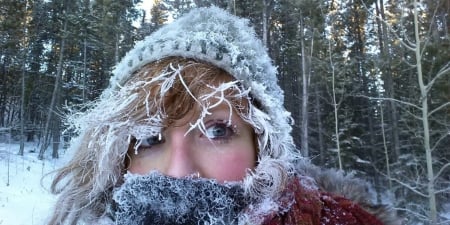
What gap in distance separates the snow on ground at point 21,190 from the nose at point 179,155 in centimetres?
679

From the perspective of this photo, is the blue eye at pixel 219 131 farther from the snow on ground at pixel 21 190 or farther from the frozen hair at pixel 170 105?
the snow on ground at pixel 21 190

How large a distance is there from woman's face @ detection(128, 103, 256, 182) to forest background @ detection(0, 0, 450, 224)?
17.4m

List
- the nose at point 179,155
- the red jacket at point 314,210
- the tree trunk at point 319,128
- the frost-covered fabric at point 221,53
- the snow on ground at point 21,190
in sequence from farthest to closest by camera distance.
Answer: the tree trunk at point 319,128 → the snow on ground at point 21,190 → the frost-covered fabric at point 221,53 → the nose at point 179,155 → the red jacket at point 314,210

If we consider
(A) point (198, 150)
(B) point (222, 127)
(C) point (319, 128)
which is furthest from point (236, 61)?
(C) point (319, 128)

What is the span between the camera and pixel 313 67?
23.7 meters

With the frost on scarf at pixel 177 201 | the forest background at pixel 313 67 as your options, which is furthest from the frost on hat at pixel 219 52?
the forest background at pixel 313 67

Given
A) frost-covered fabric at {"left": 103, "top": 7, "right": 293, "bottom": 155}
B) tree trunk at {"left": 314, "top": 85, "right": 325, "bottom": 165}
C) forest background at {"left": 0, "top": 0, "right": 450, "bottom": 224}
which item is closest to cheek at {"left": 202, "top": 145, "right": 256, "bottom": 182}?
frost-covered fabric at {"left": 103, "top": 7, "right": 293, "bottom": 155}

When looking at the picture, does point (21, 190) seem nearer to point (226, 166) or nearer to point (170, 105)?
point (170, 105)

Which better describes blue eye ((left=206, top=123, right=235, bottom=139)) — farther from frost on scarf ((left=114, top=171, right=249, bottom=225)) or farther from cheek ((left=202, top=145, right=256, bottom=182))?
frost on scarf ((left=114, top=171, right=249, bottom=225))

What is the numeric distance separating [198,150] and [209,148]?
4 centimetres

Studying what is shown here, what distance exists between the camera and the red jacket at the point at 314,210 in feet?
4.46

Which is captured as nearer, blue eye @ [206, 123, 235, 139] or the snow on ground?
blue eye @ [206, 123, 235, 139]

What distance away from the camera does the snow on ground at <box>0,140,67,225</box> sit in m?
11.6

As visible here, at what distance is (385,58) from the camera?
23000 millimetres
